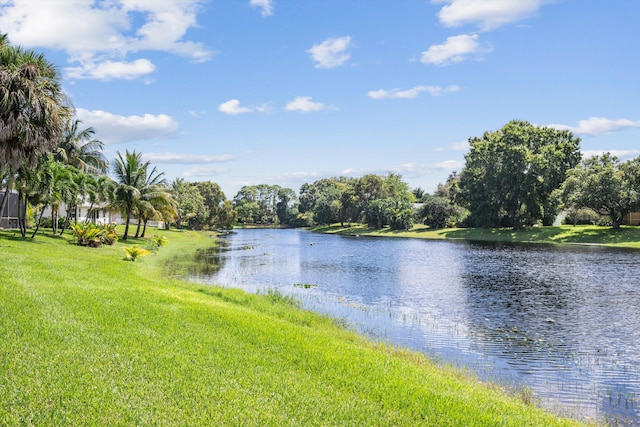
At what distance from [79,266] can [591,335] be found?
18.4 meters

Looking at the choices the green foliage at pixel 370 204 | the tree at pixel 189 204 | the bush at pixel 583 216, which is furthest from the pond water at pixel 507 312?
the green foliage at pixel 370 204

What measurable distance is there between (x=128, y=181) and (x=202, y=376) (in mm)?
41705

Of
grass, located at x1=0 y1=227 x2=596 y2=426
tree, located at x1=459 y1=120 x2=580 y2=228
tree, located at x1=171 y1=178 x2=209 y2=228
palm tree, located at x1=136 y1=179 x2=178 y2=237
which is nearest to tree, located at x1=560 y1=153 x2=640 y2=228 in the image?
tree, located at x1=459 y1=120 x2=580 y2=228

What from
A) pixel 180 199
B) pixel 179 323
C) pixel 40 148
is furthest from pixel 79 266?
pixel 180 199

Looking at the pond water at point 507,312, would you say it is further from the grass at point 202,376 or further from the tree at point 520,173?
the tree at point 520,173

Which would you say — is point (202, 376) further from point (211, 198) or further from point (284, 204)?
point (284, 204)

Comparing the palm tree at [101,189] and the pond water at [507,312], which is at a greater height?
the palm tree at [101,189]

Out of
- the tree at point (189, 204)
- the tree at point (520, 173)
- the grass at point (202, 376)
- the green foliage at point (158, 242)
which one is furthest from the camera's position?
the tree at point (189, 204)

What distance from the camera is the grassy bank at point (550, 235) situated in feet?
177

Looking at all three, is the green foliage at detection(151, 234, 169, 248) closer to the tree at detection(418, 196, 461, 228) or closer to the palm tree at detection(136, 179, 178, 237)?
the palm tree at detection(136, 179, 178, 237)

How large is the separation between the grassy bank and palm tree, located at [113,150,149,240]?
148 feet

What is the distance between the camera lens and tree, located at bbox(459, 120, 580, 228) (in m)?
66.9

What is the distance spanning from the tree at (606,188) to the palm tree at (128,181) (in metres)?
48.5

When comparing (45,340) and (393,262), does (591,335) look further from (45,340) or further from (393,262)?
(393,262)
